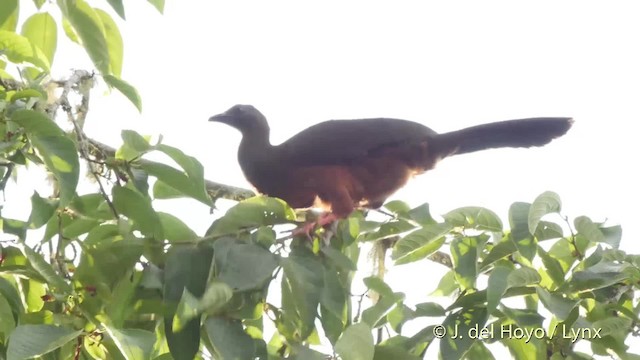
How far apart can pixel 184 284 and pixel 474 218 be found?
37.4 inches

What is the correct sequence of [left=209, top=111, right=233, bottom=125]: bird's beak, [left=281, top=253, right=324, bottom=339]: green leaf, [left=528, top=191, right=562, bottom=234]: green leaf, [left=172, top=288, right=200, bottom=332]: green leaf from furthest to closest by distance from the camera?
[left=209, top=111, right=233, bottom=125]: bird's beak → [left=528, top=191, right=562, bottom=234]: green leaf → [left=281, top=253, right=324, bottom=339]: green leaf → [left=172, top=288, right=200, bottom=332]: green leaf

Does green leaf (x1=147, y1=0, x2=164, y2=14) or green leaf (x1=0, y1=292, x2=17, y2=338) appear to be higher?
green leaf (x1=147, y1=0, x2=164, y2=14)

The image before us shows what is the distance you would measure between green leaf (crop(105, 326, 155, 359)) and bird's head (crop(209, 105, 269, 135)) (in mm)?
3073

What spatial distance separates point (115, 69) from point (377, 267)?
54.4 inches

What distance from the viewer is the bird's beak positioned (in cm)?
509

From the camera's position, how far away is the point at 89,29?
2.69m

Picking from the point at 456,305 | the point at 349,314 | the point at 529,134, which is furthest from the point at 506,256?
the point at 529,134

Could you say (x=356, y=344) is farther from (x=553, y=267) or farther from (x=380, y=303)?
(x=553, y=267)

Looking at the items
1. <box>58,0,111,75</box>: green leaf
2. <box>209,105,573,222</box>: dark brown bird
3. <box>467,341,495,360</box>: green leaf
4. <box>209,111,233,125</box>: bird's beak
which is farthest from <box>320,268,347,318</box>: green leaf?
<box>209,111,233,125</box>: bird's beak

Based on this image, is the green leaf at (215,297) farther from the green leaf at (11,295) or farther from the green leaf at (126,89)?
the green leaf at (126,89)

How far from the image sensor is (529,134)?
4281 mm

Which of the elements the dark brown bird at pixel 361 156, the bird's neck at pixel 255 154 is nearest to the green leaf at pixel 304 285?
the dark brown bird at pixel 361 156

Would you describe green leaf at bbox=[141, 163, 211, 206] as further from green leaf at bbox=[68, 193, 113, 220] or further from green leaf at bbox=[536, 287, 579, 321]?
green leaf at bbox=[536, 287, 579, 321]

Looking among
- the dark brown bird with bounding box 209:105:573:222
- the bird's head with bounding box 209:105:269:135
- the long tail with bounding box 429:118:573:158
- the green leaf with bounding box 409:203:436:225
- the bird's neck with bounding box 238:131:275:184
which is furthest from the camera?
the bird's head with bounding box 209:105:269:135
